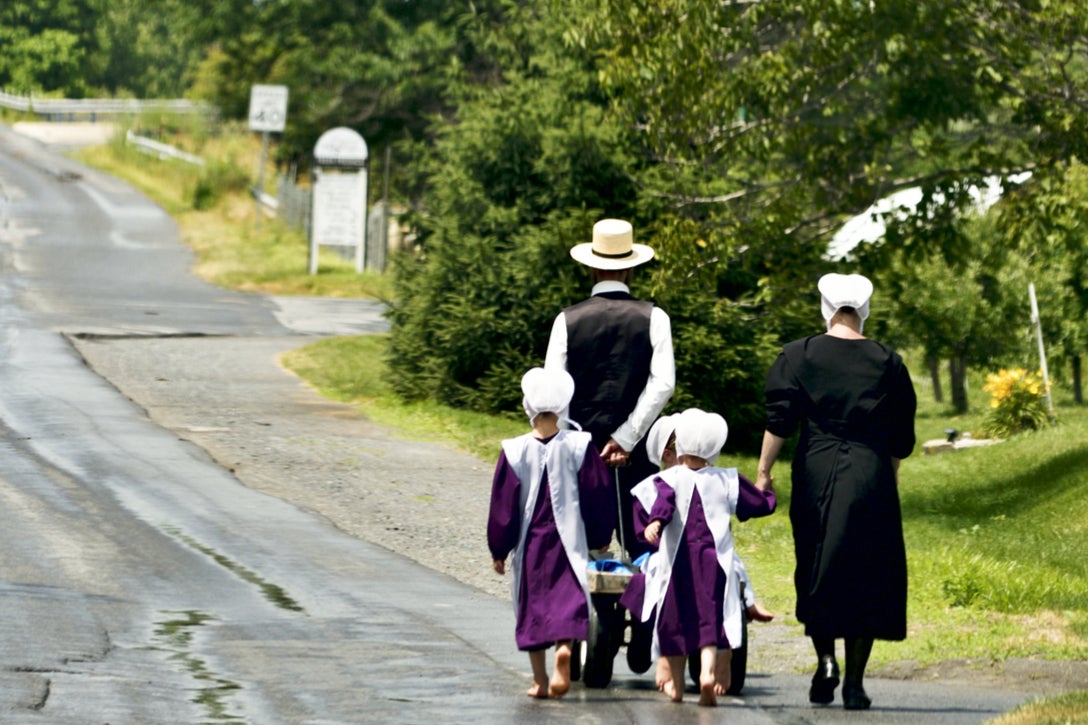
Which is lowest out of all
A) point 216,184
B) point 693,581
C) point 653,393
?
point 693,581

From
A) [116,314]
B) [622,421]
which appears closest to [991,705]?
[622,421]

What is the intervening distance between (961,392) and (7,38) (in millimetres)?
63008

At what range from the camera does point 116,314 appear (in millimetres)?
24375

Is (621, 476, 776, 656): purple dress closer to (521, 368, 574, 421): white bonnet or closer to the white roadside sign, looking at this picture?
(521, 368, 574, 421): white bonnet

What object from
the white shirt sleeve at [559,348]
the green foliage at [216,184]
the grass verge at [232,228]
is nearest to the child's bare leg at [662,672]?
the white shirt sleeve at [559,348]

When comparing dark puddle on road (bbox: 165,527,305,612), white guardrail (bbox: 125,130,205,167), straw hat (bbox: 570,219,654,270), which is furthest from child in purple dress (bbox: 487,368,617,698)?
white guardrail (bbox: 125,130,205,167)

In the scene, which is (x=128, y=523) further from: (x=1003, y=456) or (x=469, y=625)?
(x=1003, y=456)

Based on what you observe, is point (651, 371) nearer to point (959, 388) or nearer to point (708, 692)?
point (708, 692)

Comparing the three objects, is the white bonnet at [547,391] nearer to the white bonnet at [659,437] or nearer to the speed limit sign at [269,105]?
the white bonnet at [659,437]

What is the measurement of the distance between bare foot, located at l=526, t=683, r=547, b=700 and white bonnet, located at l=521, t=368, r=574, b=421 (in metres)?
1.10

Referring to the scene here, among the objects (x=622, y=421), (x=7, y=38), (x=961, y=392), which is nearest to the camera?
(x=622, y=421)

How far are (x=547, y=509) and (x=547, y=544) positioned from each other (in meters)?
0.15

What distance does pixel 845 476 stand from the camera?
7.48 metres

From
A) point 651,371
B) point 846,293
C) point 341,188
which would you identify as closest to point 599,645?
point 651,371
